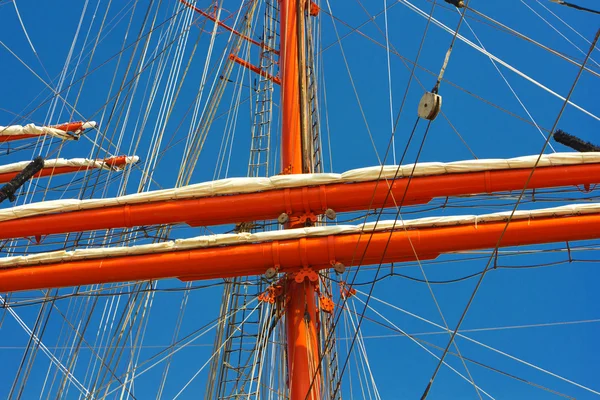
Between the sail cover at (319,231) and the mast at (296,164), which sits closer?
the mast at (296,164)

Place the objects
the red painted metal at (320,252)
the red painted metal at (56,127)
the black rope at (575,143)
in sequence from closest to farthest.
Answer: the red painted metal at (320,252), the black rope at (575,143), the red painted metal at (56,127)

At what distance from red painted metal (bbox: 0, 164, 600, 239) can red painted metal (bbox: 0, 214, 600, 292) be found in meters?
0.65

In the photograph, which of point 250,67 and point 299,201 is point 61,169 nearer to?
point 250,67

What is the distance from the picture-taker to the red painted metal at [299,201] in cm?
1071

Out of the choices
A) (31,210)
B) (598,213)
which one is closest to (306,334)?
(598,213)

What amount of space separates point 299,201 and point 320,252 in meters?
0.96

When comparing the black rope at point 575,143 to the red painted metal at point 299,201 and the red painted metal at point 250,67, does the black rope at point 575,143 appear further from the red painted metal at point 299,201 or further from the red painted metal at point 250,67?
the red painted metal at point 250,67

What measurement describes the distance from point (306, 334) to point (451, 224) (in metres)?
2.45

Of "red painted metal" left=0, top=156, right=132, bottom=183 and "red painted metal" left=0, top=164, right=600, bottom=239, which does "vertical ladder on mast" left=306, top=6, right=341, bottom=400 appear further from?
"red painted metal" left=0, top=156, right=132, bottom=183

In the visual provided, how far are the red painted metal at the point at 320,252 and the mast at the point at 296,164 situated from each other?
55 cm

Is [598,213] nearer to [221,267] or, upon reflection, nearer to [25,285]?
[221,267]

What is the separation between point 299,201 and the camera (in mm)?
11172

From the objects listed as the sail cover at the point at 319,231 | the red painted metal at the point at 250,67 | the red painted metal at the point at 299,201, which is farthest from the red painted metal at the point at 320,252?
the red painted metal at the point at 250,67

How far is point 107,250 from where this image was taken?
11344 millimetres
